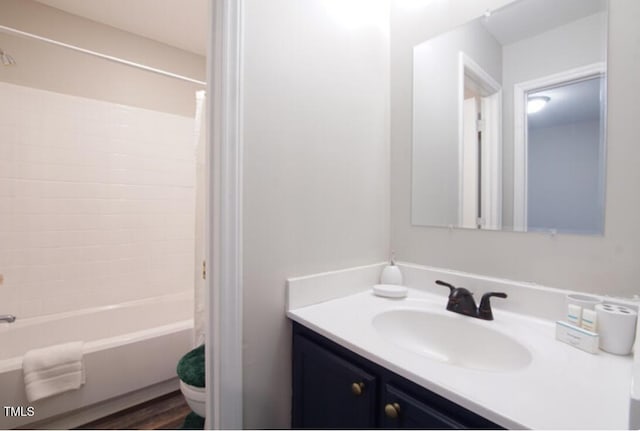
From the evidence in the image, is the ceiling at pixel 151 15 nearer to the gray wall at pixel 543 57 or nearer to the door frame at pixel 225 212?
the door frame at pixel 225 212

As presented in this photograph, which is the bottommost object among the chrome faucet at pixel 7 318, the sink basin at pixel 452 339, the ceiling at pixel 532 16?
the chrome faucet at pixel 7 318

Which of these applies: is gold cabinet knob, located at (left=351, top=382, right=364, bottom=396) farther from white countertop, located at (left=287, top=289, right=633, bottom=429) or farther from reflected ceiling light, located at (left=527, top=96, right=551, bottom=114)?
reflected ceiling light, located at (left=527, top=96, right=551, bottom=114)

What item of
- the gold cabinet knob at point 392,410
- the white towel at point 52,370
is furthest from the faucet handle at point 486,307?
the white towel at point 52,370

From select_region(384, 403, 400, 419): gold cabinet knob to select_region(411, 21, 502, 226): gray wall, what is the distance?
0.76m

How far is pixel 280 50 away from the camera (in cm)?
101

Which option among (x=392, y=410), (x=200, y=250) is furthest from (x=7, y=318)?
(x=392, y=410)

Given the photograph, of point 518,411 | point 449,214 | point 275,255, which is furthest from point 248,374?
point 449,214

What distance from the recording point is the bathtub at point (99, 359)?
1.38 m

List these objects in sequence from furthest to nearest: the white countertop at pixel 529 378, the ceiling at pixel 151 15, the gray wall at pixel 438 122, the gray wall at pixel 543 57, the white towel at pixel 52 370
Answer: the ceiling at pixel 151 15 → the white towel at pixel 52 370 → the gray wall at pixel 438 122 → the gray wall at pixel 543 57 → the white countertop at pixel 529 378

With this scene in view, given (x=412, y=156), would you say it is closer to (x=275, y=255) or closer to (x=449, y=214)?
(x=449, y=214)

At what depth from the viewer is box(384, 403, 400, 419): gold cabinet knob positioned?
0.69m

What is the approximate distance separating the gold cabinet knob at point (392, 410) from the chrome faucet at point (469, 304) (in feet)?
1.50

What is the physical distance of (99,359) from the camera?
1.53 meters

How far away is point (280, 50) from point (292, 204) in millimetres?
550
